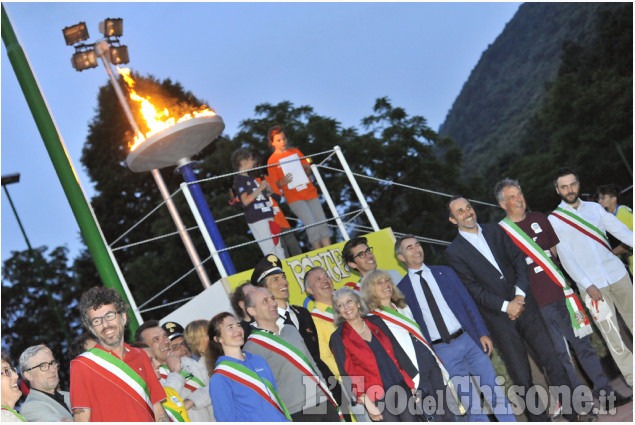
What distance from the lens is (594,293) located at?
7027mm

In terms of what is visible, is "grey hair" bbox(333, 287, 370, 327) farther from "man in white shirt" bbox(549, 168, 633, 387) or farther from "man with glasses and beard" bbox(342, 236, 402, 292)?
"man in white shirt" bbox(549, 168, 633, 387)

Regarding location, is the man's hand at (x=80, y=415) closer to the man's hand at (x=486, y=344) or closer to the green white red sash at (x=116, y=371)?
the green white red sash at (x=116, y=371)

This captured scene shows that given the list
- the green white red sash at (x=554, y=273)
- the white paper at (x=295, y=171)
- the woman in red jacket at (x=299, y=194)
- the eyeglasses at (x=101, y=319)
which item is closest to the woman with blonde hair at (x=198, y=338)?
the eyeglasses at (x=101, y=319)

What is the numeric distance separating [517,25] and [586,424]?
75.3 m

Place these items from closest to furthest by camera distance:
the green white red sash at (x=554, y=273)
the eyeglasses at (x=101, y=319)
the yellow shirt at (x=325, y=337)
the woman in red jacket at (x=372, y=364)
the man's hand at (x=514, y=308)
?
the eyeglasses at (x=101, y=319)
the woman in red jacket at (x=372, y=364)
the yellow shirt at (x=325, y=337)
the man's hand at (x=514, y=308)
the green white red sash at (x=554, y=273)

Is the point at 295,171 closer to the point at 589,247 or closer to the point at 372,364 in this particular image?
the point at 589,247

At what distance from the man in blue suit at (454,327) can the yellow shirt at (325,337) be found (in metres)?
0.69

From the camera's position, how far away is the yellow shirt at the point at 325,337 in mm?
6020

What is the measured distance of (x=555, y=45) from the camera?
64.6 m

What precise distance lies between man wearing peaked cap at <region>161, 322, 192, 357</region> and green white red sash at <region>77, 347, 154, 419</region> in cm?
202

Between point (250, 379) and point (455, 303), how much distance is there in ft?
6.94

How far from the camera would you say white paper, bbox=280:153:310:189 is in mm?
9258

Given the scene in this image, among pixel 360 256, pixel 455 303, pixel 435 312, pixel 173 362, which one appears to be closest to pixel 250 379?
pixel 173 362

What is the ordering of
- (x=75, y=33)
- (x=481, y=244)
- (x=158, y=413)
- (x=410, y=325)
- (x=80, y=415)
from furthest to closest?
(x=75, y=33) → (x=481, y=244) → (x=410, y=325) → (x=158, y=413) → (x=80, y=415)
